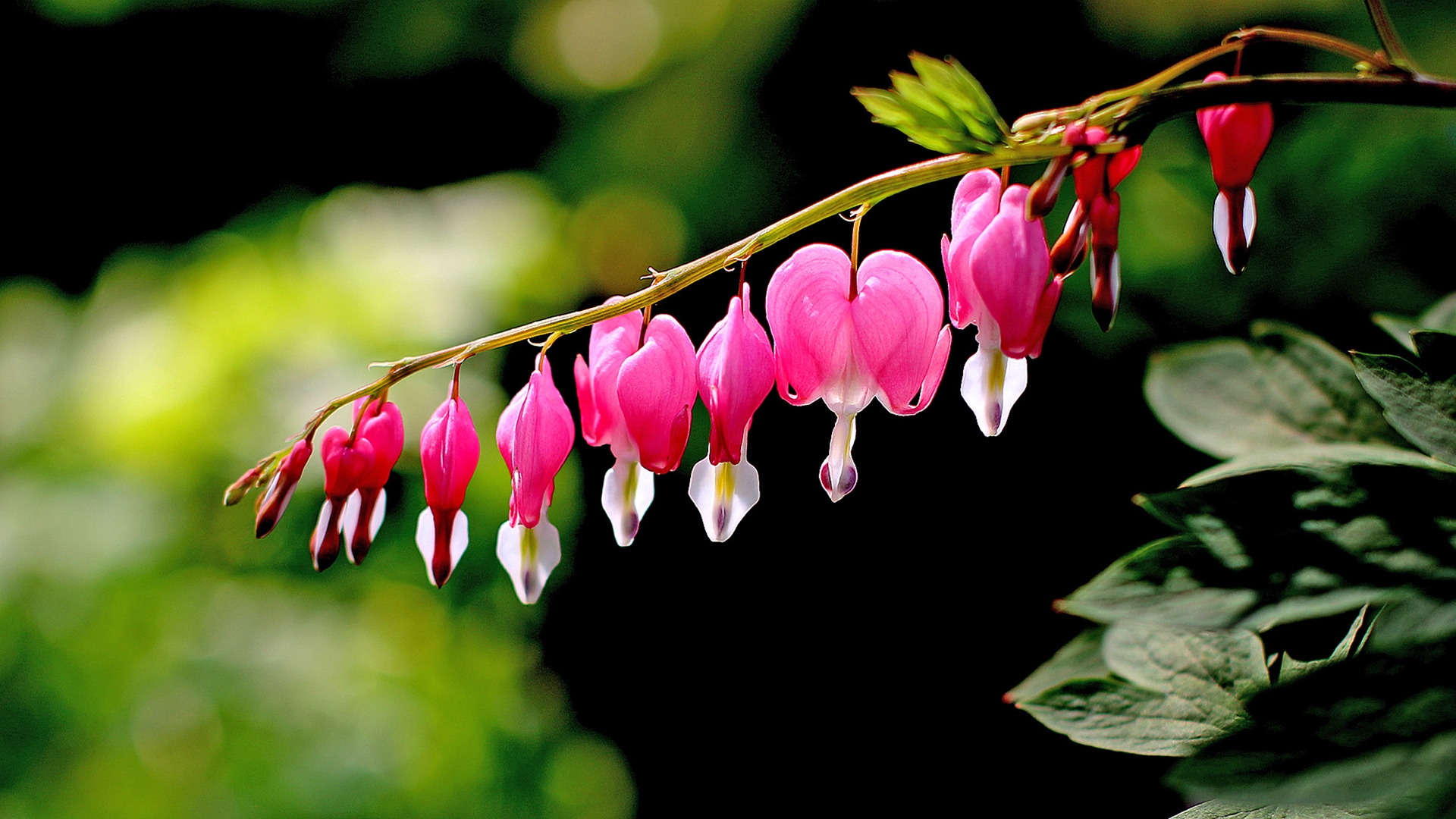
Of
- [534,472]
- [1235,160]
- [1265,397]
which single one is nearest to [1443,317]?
[1265,397]

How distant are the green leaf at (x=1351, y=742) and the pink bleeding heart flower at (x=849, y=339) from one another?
23cm

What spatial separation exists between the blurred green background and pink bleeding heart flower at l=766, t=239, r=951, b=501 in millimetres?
671

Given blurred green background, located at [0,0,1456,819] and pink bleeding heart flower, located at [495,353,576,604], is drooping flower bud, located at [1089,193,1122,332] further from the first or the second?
blurred green background, located at [0,0,1456,819]

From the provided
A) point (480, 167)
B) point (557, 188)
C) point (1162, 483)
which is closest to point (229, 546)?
point (557, 188)

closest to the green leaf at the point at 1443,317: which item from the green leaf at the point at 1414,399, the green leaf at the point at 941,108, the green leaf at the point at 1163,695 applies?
the green leaf at the point at 1414,399

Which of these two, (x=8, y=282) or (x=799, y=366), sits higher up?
(x=8, y=282)

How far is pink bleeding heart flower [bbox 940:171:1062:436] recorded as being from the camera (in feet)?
1.47

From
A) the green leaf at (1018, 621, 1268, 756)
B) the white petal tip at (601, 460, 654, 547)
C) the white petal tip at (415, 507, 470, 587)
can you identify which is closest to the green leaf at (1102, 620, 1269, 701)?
the green leaf at (1018, 621, 1268, 756)

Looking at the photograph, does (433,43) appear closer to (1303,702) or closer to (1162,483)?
(1162,483)

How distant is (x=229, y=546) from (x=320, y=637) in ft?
1.36

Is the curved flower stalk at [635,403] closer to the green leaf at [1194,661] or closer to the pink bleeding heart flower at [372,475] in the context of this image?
the pink bleeding heart flower at [372,475]

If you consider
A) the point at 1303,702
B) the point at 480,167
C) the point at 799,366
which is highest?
the point at 480,167

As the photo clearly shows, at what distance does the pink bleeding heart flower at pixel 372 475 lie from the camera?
1.90ft

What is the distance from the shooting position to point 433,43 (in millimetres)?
3268
